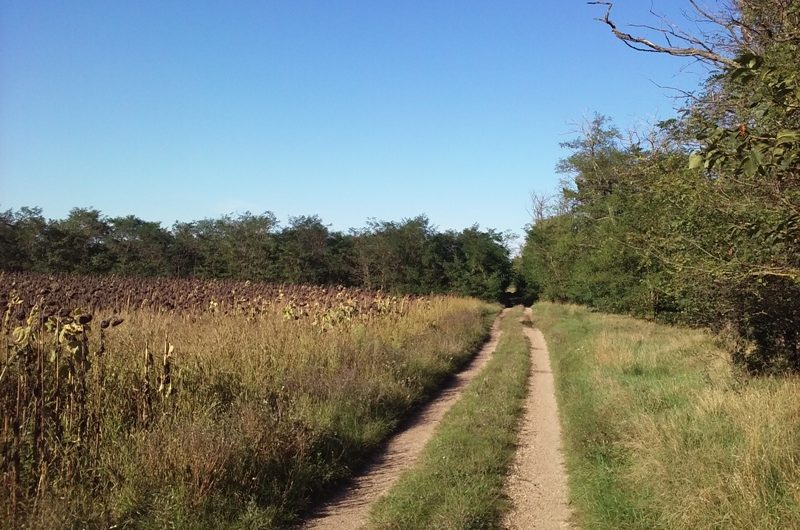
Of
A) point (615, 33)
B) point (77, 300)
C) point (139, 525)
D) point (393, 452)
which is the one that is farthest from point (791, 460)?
point (77, 300)

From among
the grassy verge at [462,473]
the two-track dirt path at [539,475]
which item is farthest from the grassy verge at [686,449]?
the grassy verge at [462,473]

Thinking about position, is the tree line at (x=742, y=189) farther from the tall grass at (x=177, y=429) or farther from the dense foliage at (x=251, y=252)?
the dense foliage at (x=251, y=252)

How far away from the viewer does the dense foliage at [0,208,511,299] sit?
118 feet

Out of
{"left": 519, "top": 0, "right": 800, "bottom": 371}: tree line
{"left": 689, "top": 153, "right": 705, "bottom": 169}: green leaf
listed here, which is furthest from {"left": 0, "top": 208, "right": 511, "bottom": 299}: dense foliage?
{"left": 689, "top": 153, "right": 705, "bottom": 169}: green leaf

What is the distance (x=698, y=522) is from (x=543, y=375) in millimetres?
9347

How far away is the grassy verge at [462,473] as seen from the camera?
5021 millimetres

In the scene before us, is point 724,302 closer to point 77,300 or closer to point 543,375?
point 543,375

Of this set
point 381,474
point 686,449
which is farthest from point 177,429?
point 686,449

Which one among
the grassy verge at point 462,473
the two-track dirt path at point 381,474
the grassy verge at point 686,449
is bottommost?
the two-track dirt path at point 381,474

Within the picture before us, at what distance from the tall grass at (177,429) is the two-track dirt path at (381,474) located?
24 cm

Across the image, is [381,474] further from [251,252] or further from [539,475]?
[251,252]

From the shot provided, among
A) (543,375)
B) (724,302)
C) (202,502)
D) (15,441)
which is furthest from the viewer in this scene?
(543,375)

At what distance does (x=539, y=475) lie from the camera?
647 centimetres

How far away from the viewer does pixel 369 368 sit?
1023cm
